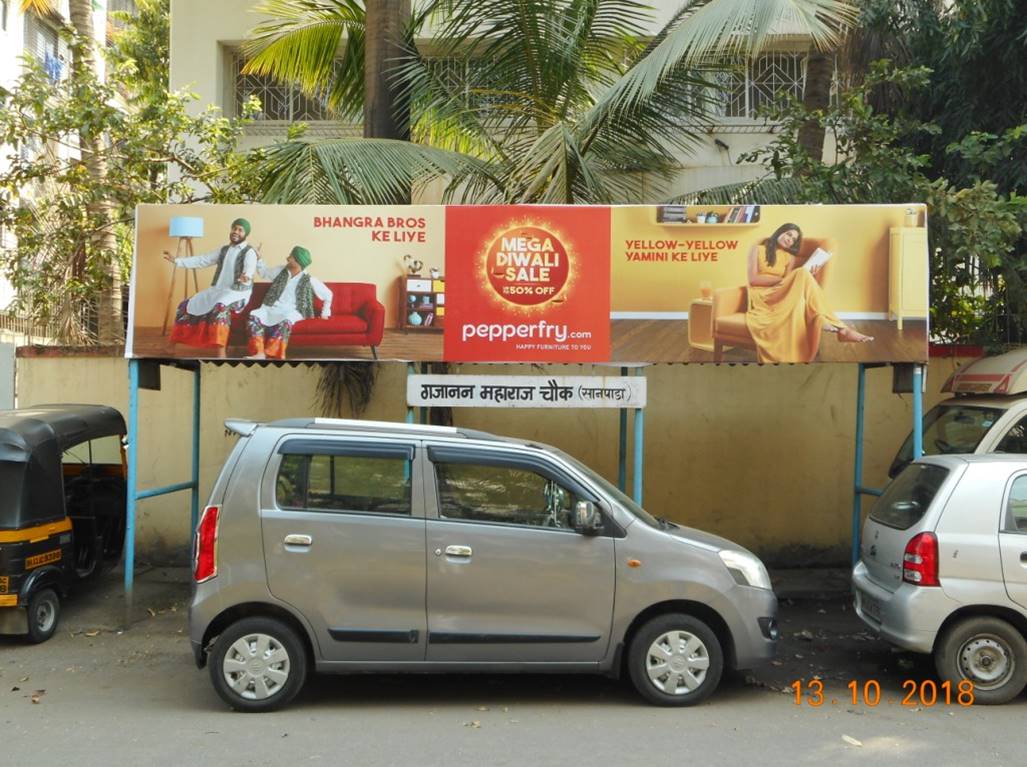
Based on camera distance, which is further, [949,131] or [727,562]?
[949,131]

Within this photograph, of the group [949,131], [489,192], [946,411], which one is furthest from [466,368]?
[949,131]

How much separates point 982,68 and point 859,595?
22.7ft

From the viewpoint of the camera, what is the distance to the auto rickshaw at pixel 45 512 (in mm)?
8039

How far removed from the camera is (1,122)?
12250 millimetres

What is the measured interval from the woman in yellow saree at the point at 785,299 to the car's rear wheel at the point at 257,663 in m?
4.33

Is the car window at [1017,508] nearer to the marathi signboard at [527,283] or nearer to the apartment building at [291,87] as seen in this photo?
the marathi signboard at [527,283]

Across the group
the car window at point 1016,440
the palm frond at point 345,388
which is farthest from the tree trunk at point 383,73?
the car window at point 1016,440

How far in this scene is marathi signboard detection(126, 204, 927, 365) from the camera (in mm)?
8445

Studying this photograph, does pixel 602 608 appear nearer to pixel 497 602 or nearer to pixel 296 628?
pixel 497 602

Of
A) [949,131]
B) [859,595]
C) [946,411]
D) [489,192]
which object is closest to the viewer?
[859,595]

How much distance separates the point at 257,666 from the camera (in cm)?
650

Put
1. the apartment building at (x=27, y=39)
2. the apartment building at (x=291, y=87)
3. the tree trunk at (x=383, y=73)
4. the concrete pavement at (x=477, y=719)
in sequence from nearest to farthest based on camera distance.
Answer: the concrete pavement at (x=477, y=719)
the tree trunk at (x=383, y=73)
the apartment building at (x=291, y=87)
the apartment building at (x=27, y=39)

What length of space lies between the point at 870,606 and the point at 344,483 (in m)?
3.73
